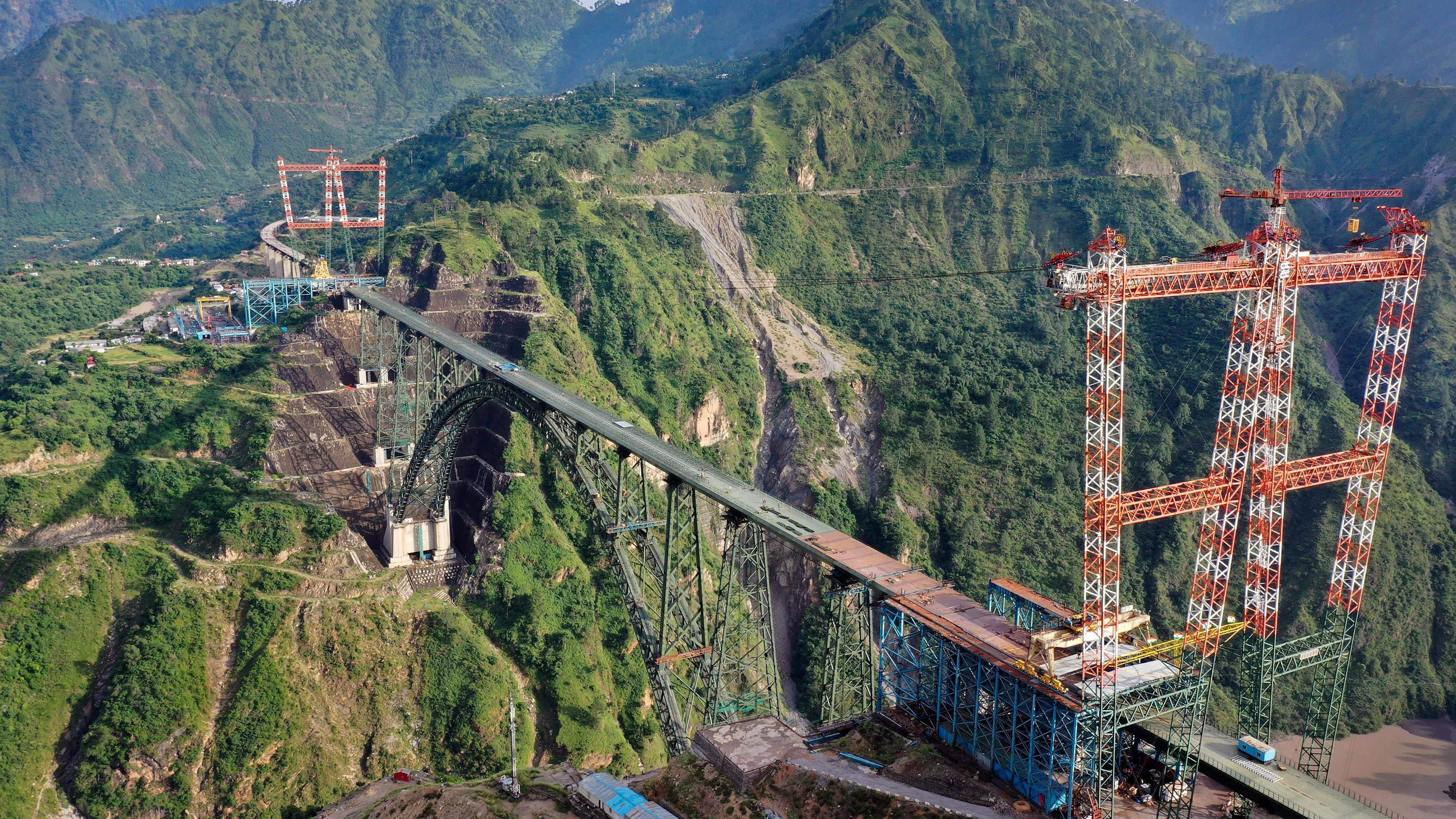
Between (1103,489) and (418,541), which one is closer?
(1103,489)

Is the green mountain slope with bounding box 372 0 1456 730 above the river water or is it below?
above

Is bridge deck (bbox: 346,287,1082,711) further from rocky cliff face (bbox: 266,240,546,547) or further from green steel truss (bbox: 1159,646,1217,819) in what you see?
rocky cliff face (bbox: 266,240,546,547)

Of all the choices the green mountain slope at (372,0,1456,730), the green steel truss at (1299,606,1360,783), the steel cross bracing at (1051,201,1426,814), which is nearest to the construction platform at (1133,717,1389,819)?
the steel cross bracing at (1051,201,1426,814)

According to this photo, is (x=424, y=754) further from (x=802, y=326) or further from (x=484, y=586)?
(x=802, y=326)

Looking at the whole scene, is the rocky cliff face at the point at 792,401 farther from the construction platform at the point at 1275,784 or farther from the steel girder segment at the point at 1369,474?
the construction platform at the point at 1275,784

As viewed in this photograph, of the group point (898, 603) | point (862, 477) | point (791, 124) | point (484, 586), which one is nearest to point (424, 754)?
point (484, 586)

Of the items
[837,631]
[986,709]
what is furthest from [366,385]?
[986,709]

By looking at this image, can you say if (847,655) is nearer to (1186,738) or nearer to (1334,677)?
(1186,738)
